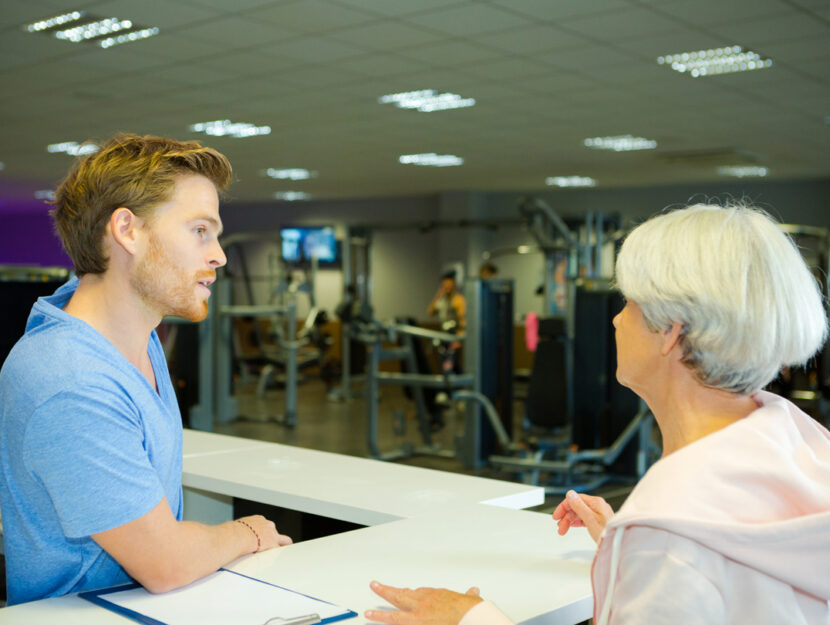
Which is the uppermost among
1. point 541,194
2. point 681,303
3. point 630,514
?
point 541,194

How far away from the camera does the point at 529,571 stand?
1.36 m

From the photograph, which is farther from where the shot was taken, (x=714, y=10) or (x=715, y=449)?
(x=714, y=10)

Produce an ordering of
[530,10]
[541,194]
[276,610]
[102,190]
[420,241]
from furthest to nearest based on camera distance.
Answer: [420,241] < [541,194] < [530,10] < [102,190] < [276,610]

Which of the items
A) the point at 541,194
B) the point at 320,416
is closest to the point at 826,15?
the point at 320,416

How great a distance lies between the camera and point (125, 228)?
4.43 feet

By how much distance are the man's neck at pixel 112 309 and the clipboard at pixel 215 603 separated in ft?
1.20

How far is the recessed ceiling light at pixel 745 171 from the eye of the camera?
10734mm

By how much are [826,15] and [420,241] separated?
9.82 meters

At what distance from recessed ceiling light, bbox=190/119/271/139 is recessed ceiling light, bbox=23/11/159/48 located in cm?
253

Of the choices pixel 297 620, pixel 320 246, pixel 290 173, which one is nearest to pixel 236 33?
pixel 297 620

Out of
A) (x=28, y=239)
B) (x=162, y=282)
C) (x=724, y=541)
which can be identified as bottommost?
(x=724, y=541)

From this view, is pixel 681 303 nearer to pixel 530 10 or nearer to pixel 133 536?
pixel 133 536

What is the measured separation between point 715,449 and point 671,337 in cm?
14

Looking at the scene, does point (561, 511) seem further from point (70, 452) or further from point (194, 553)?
point (70, 452)
